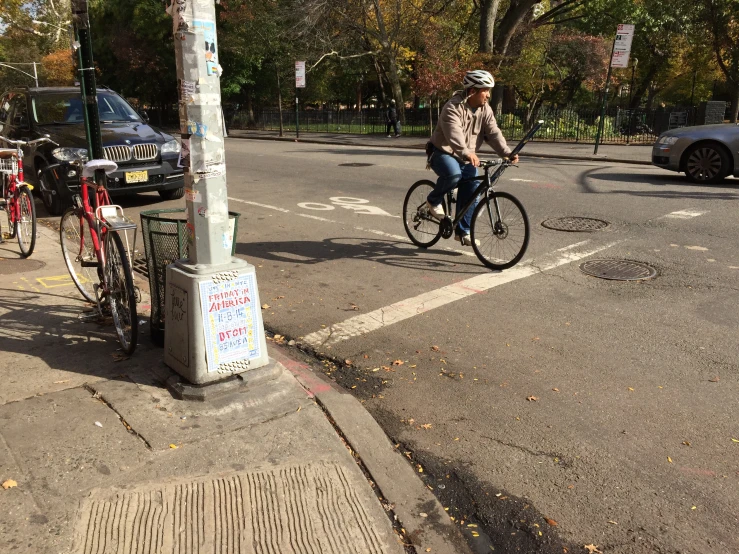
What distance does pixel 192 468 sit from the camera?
315 centimetres

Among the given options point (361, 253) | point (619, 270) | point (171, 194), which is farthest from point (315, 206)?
point (619, 270)

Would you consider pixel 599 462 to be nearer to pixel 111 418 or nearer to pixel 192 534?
pixel 192 534

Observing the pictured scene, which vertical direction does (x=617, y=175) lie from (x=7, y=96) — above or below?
below

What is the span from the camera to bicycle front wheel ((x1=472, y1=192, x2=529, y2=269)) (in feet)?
21.4

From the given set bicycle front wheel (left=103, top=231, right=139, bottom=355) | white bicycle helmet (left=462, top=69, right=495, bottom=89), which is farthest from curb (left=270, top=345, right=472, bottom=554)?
white bicycle helmet (left=462, top=69, right=495, bottom=89)

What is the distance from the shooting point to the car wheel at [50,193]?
9.77 metres

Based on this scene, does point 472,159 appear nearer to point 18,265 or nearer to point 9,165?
point 18,265

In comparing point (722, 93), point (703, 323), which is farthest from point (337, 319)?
point (722, 93)

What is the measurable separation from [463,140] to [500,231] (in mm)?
993

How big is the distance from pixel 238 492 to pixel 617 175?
41.4 feet

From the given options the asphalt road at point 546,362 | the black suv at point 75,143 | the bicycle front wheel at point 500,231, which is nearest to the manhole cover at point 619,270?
the asphalt road at point 546,362

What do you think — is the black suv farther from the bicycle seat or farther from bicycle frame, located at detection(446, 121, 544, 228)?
bicycle frame, located at detection(446, 121, 544, 228)

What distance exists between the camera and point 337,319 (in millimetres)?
5418

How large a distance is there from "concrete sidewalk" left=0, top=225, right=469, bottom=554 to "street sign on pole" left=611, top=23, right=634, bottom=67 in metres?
16.2
